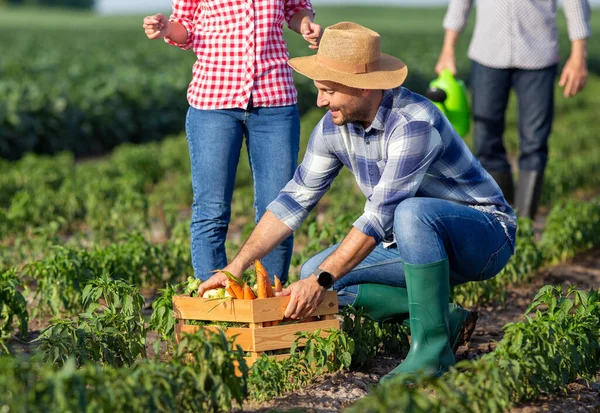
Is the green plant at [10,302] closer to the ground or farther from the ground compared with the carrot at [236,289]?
closer to the ground

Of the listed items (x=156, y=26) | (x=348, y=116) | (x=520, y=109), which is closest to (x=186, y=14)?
(x=156, y=26)

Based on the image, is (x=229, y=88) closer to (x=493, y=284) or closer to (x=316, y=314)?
(x=316, y=314)

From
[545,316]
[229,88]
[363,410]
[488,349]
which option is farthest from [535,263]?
[363,410]

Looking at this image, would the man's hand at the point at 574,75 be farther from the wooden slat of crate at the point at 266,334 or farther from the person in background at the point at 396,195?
the wooden slat of crate at the point at 266,334

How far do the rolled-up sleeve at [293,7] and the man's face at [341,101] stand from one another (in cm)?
97

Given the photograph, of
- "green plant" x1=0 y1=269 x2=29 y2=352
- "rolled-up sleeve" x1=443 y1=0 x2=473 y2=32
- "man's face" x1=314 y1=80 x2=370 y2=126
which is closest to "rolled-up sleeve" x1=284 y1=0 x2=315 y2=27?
"man's face" x1=314 y1=80 x2=370 y2=126

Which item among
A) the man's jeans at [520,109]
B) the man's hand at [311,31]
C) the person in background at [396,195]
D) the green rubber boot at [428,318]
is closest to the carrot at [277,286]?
the person in background at [396,195]

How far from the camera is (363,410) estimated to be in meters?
2.58

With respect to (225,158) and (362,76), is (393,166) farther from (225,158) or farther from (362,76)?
(225,158)

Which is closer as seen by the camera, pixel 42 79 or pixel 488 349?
pixel 488 349

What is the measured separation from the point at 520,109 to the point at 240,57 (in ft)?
8.99

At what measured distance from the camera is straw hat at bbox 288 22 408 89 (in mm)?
3428

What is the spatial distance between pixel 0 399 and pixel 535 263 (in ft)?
11.7

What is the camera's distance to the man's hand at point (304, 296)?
3.46 meters
